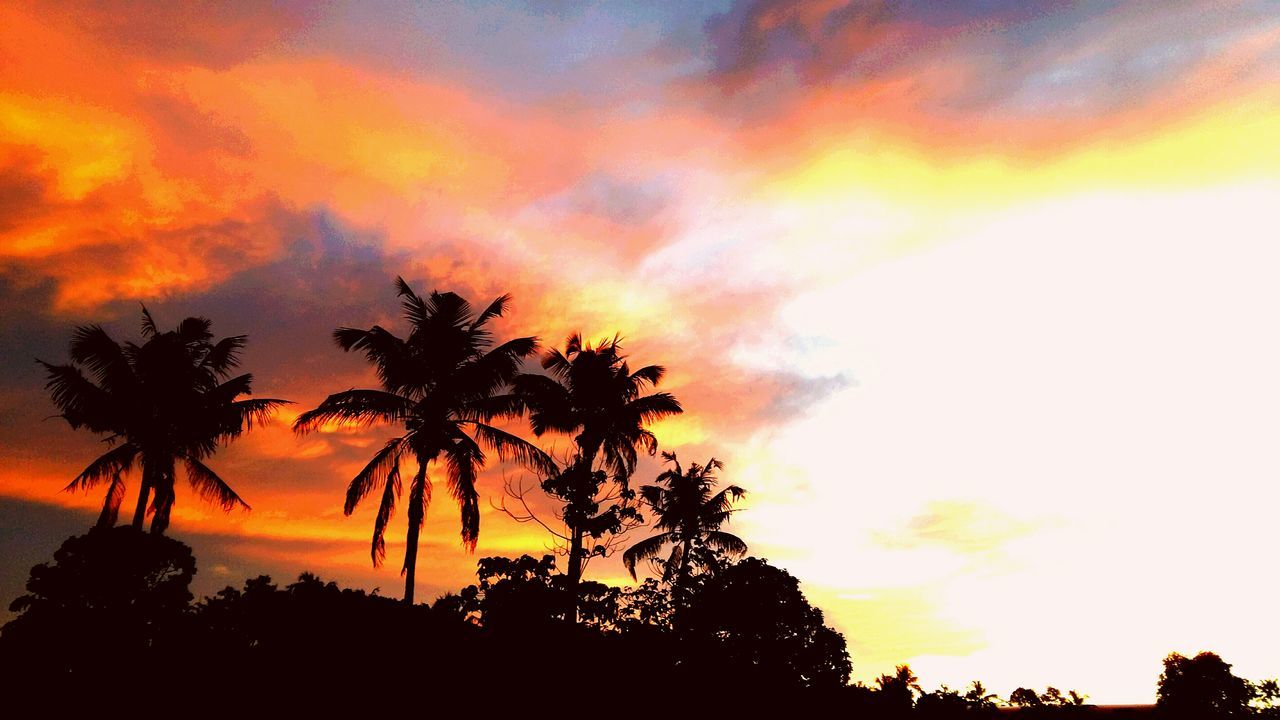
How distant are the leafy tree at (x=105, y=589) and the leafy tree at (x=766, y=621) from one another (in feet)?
70.9

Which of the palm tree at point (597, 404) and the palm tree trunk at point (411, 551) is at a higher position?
the palm tree at point (597, 404)

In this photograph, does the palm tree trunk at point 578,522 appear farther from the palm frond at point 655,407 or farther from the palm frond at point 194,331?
the palm frond at point 194,331

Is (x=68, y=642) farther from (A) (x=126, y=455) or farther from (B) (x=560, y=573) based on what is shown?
(B) (x=560, y=573)

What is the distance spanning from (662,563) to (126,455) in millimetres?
24523

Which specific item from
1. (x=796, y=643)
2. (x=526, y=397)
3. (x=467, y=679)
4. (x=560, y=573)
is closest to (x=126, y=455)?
(x=526, y=397)

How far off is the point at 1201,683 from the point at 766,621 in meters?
23.0

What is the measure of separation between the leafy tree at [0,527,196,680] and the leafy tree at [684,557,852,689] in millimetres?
21600

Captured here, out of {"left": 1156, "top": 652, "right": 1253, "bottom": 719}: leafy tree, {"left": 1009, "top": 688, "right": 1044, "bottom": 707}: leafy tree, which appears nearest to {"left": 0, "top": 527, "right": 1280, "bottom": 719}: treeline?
{"left": 1009, "top": 688, "right": 1044, "bottom": 707}: leafy tree

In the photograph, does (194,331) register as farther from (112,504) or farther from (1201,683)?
(1201,683)

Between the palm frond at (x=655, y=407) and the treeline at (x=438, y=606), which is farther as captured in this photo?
the palm frond at (x=655, y=407)

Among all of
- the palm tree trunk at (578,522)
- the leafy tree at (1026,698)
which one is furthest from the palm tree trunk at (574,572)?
the leafy tree at (1026,698)

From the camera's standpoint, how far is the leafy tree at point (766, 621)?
34.4 meters

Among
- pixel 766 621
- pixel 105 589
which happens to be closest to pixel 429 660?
pixel 766 621

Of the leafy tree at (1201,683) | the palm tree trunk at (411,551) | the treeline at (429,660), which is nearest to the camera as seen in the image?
the treeline at (429,660)
